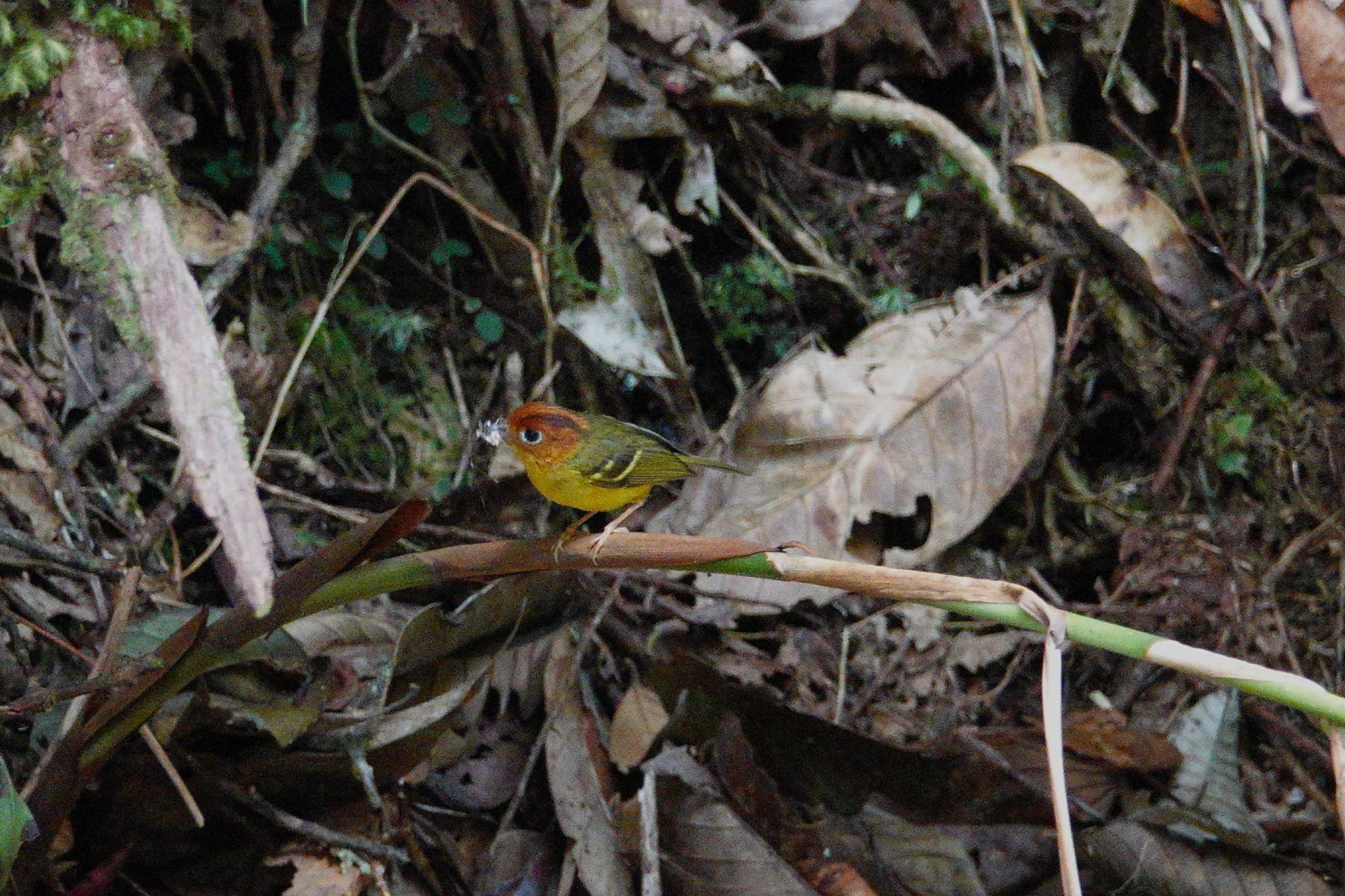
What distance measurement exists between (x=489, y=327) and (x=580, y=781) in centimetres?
140

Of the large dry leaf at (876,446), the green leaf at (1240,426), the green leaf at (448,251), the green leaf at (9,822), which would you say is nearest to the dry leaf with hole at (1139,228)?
the green leaf at (1240,426)

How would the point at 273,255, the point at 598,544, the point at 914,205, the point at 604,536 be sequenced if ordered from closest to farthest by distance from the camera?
1. the point at 598,544
2. the point at 604,536
3. the point at 273,255
4. the point at 914,205

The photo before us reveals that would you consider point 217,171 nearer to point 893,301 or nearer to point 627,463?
point 627,463

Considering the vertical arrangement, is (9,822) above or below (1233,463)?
above

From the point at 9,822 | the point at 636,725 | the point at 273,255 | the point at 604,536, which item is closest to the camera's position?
the point at 9,822

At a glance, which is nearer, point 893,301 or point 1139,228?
point 1139,228

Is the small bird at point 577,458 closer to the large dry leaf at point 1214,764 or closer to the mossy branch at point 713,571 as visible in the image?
the mossy branch at point 713,571

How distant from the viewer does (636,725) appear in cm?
288

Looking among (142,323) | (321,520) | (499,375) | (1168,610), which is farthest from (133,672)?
(1168,610)

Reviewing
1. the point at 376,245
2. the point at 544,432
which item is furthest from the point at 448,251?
the point at 544,432

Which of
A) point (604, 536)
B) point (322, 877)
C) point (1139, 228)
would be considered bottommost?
point (322, 877)

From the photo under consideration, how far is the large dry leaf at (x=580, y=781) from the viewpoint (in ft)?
8.29

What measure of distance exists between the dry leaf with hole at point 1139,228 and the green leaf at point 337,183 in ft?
6.23

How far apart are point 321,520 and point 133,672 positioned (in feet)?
4.07
